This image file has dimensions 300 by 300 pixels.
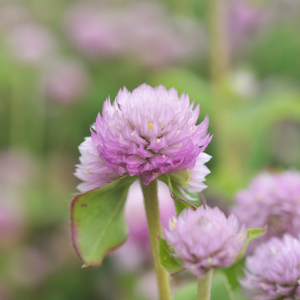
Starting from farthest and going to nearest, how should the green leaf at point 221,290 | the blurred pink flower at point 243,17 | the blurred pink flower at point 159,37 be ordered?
1. the blurred pink flower at point 159,37
2. the blurred pink flower at point 243,17
3. the green leaf at point 221,290

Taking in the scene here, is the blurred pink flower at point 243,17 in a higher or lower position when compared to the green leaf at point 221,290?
higher

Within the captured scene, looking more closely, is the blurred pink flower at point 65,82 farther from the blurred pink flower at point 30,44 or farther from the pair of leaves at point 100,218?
the pair of leaves at point 100,218

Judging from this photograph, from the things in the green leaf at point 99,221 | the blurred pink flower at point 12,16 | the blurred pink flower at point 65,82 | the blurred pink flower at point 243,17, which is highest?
the blurred pink flower at point 12,16

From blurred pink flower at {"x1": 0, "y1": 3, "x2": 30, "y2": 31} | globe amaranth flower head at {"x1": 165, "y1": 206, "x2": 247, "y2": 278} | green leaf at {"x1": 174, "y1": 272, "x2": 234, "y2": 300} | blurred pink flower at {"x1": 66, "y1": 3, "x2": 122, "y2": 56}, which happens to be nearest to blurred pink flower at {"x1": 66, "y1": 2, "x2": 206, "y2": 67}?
blurred pink flower at {"x1": 66, "y1": 3, "x2": 122, "y2": 56}

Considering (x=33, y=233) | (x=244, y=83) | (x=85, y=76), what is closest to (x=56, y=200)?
(x=33, y=233)

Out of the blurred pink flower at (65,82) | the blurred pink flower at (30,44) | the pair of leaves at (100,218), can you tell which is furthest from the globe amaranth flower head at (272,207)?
the blurred pink flower at (30,44)

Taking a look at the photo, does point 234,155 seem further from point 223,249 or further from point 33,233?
point 223,249
